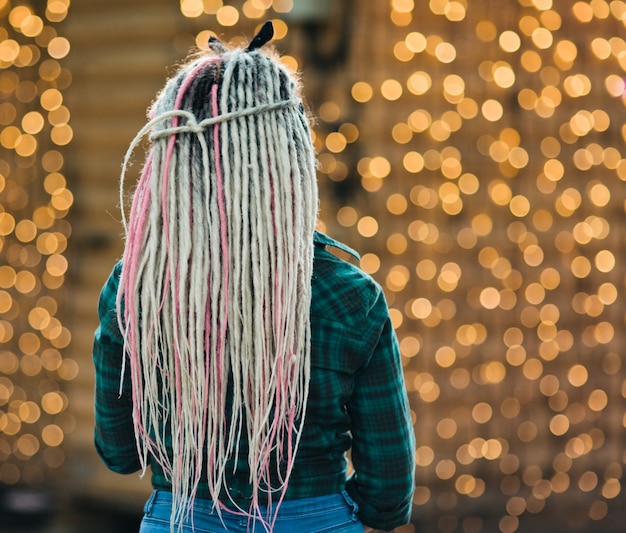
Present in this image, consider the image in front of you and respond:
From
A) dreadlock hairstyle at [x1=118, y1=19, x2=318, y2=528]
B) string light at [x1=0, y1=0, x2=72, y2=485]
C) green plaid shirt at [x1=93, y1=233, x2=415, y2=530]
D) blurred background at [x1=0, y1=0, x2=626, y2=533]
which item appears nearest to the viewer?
dreadlock hairstyle at [x1=118, y1=19, x2=318, y2=528]

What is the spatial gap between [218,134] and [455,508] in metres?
3.58

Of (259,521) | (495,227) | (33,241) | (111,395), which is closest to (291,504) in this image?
(259,521)

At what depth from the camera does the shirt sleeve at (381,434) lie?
1.85 metres

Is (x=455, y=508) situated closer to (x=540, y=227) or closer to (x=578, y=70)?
(x=540, y=227)

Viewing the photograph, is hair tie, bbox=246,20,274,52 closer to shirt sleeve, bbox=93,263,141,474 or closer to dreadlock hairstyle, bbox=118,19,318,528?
dreadlock hairstyle, bbox=118,19,318,528

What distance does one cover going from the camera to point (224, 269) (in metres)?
1.70

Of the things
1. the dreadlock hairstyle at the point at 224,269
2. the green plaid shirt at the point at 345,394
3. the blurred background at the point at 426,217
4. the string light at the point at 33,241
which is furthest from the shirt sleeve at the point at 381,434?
the string light at the point at 33,241

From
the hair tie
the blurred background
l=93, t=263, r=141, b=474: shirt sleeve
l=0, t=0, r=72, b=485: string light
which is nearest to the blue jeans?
l=93, t=263, r=141, b=474: shirt sleeve

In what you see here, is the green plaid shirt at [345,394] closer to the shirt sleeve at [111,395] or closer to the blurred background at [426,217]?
the shirt sleeve at [111,395]

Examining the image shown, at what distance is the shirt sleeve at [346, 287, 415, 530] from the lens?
1.85 metres

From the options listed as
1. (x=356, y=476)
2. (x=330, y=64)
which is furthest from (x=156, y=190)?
(x=330, y=64)

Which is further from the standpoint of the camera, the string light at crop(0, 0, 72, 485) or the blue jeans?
the string light at crop(0, 0, 72, 485)

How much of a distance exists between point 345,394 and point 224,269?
13.9 inches

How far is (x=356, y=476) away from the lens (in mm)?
1961
